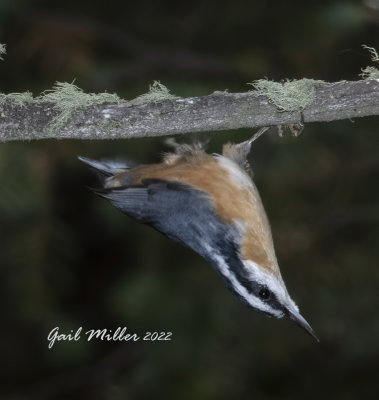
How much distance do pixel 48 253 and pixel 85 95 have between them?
4.49ft

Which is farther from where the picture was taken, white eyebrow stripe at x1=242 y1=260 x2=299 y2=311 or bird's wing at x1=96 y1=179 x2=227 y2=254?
bird's wing at x1=96 y1=179 x2=227 y2=254

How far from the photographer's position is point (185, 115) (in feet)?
9.30

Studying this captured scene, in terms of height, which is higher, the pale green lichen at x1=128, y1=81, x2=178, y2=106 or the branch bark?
the pale green lichen at x1=128, y1=81, x2=178, y2=106

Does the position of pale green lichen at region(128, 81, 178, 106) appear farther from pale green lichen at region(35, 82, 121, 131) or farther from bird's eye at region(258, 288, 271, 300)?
bird's eye at region(258, 288, 271, 300)

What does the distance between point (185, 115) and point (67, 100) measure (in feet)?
1.45

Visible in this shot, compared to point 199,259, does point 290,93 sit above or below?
above

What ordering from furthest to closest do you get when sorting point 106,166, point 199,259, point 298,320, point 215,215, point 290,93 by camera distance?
point 199,259 → point 106,166 → point 215,215 → point 298,320 → point 290,93

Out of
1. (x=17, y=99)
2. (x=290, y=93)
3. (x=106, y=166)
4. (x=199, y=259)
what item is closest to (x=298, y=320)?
(x=290, y=93)

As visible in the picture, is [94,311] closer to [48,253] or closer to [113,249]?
[113,249]

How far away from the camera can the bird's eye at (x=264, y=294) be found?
10.7ft

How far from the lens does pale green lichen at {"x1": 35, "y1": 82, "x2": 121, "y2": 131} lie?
286 centimetres

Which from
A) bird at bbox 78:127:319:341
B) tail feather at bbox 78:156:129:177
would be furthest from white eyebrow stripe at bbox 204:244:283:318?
tail feather at bbox 78:156:129:177

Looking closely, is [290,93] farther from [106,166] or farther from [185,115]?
[106,166]

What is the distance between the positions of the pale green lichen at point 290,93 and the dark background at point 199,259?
134 cm
